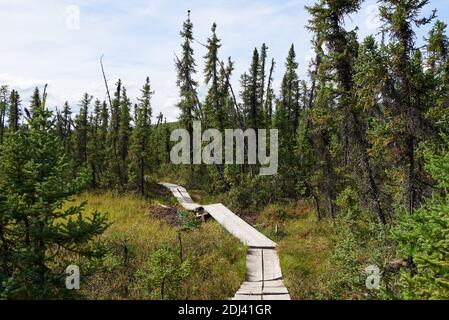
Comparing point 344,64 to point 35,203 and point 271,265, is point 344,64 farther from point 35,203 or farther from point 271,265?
point 35,203

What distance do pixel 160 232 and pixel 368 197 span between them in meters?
9.52

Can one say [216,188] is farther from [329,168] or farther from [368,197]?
[368,197]

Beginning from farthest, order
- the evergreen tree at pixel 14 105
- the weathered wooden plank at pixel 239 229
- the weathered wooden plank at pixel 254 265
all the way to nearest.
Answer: the evergreen tree at pixel 14 105
the weathered wooden plank at pixel 239 229
the weathered wooden plank at pixel 254 265

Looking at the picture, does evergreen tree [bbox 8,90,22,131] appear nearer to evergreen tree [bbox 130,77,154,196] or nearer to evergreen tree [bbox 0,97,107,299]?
evergreen tree [bbox 130,77,154,196]

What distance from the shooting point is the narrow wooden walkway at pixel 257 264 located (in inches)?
437

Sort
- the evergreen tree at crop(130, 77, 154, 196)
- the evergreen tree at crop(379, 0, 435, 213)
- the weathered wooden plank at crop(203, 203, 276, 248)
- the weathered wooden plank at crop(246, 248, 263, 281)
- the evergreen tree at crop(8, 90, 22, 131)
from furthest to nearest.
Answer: the evergreen tree at crop(8, 90, 22, 131) < the evergreen tree at crop(130, 77, 154, 196) < the weathered wooden plank at crop(203, 203, 276, 248) < the weathered wooden plank at crop(246, 248, 263, 281) < the evergreen tree at crop(379, 0, 435, 213)

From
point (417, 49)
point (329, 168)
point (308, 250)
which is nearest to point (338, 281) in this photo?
point (308, 250)

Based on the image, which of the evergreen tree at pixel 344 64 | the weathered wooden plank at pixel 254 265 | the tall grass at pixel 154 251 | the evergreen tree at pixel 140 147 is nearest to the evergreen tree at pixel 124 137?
the evergreen tree at pixel 140 147

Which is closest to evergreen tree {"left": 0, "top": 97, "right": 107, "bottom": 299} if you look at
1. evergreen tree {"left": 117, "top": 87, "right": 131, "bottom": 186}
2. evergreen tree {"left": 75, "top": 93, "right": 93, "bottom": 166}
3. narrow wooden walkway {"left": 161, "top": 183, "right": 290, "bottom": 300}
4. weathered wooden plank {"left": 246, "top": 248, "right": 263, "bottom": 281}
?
narrow wooden walkway {"left": 161, "top": 183, "right": 290, "bottom": 300}

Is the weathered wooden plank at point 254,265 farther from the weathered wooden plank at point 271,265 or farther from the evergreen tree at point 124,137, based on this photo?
the evergreen tree at point 124,137

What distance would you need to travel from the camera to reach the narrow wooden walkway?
11.1 meters

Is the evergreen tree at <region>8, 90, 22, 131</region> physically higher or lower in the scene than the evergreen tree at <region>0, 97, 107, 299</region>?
higher

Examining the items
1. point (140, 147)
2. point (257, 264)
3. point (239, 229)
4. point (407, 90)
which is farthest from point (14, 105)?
point (407, 90)

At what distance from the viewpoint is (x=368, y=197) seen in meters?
14.5
